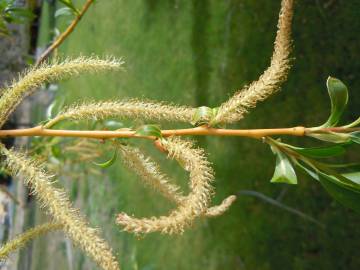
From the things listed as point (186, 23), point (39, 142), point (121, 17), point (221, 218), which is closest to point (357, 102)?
point (221, 218)

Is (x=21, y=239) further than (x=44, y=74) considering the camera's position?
Yes

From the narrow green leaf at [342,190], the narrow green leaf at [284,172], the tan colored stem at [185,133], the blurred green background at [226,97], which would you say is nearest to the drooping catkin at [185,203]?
the tan colored stem at [185,133]

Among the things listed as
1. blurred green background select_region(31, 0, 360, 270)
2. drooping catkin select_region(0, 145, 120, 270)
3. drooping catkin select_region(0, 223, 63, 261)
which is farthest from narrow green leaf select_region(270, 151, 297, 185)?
blurred green background select_region(31, 0, 360, 270)

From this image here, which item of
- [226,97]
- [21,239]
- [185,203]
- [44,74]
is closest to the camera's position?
[185,203]

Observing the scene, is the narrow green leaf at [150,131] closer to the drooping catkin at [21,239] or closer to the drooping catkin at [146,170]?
the drooping catkin at [146,170]

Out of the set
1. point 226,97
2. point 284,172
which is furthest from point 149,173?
point 226,97

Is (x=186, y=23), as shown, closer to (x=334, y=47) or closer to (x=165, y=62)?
(x=165, y=62)

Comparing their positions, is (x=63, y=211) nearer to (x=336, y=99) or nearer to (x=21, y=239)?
(x=21, y=239)
